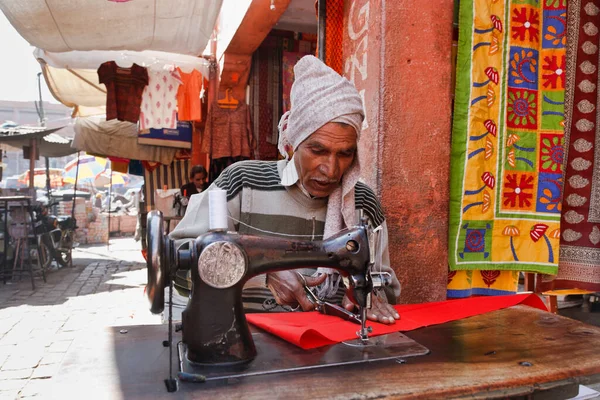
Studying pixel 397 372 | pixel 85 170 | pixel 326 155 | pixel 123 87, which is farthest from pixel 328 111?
pixel 85 170

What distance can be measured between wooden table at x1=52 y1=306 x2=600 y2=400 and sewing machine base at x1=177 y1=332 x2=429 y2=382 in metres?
0.03

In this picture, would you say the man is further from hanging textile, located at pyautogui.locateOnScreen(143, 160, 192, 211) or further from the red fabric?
the red fabric

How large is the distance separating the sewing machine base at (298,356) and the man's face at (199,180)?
559 centimetres

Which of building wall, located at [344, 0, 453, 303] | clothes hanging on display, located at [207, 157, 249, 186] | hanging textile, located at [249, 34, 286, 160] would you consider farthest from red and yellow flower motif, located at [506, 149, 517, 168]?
clothes hanging on display, located at [207, 157, 249, 186]

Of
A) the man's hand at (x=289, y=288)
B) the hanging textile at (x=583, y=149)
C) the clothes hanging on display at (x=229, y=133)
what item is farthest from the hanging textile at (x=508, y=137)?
the clothes hanging on display at (x=229, y=133)

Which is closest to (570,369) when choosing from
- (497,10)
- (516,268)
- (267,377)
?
(267,377)

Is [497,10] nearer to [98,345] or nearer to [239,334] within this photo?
[239,334]

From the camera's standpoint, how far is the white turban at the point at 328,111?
1.63m

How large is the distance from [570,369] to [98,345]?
119 centimetres

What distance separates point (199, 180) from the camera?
269 inches

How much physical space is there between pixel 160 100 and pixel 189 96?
45 cm

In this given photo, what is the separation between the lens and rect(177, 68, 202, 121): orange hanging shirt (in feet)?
19.4

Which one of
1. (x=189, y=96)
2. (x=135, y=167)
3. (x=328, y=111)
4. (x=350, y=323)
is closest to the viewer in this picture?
→ (x=350, y=323)

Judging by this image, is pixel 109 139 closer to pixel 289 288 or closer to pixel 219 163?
→ pixel 219 163
